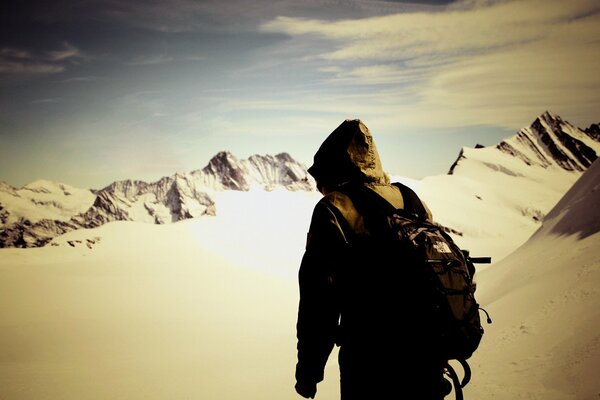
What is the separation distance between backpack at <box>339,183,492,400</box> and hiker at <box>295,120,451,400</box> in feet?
0.22

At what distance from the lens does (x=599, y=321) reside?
5082mm

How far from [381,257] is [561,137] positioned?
14488 cm

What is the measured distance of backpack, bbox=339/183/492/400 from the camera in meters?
1.65

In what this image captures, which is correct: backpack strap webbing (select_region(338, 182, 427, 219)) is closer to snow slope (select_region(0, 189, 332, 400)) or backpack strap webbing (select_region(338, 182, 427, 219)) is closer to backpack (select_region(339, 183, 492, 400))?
backpack (select_region(339, 183, 492, 400))

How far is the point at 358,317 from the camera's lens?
1892 mm

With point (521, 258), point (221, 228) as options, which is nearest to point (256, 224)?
point (221, 228)

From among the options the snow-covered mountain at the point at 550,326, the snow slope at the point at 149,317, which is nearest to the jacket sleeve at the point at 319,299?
the snow-covered mountain at the point at 550,326

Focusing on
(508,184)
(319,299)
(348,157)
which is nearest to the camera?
(319,299)

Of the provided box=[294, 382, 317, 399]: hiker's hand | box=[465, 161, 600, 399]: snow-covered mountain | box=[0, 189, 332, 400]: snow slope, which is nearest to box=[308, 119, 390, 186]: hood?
box=[294, 382, 317, 399]: hiker's hand

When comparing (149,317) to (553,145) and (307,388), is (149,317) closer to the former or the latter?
(307,388)

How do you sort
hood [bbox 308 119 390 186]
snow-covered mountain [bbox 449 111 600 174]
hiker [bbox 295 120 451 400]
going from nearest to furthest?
hiker [bbox 295 120 451 400], hood [bbox 308 119 390 186], snow-covered mountain [bbox 449 111 600 174]

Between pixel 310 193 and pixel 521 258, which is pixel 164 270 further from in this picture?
pixel 310 193

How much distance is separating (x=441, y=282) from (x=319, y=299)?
0.65 m

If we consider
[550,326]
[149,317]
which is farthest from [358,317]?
[149,317]
